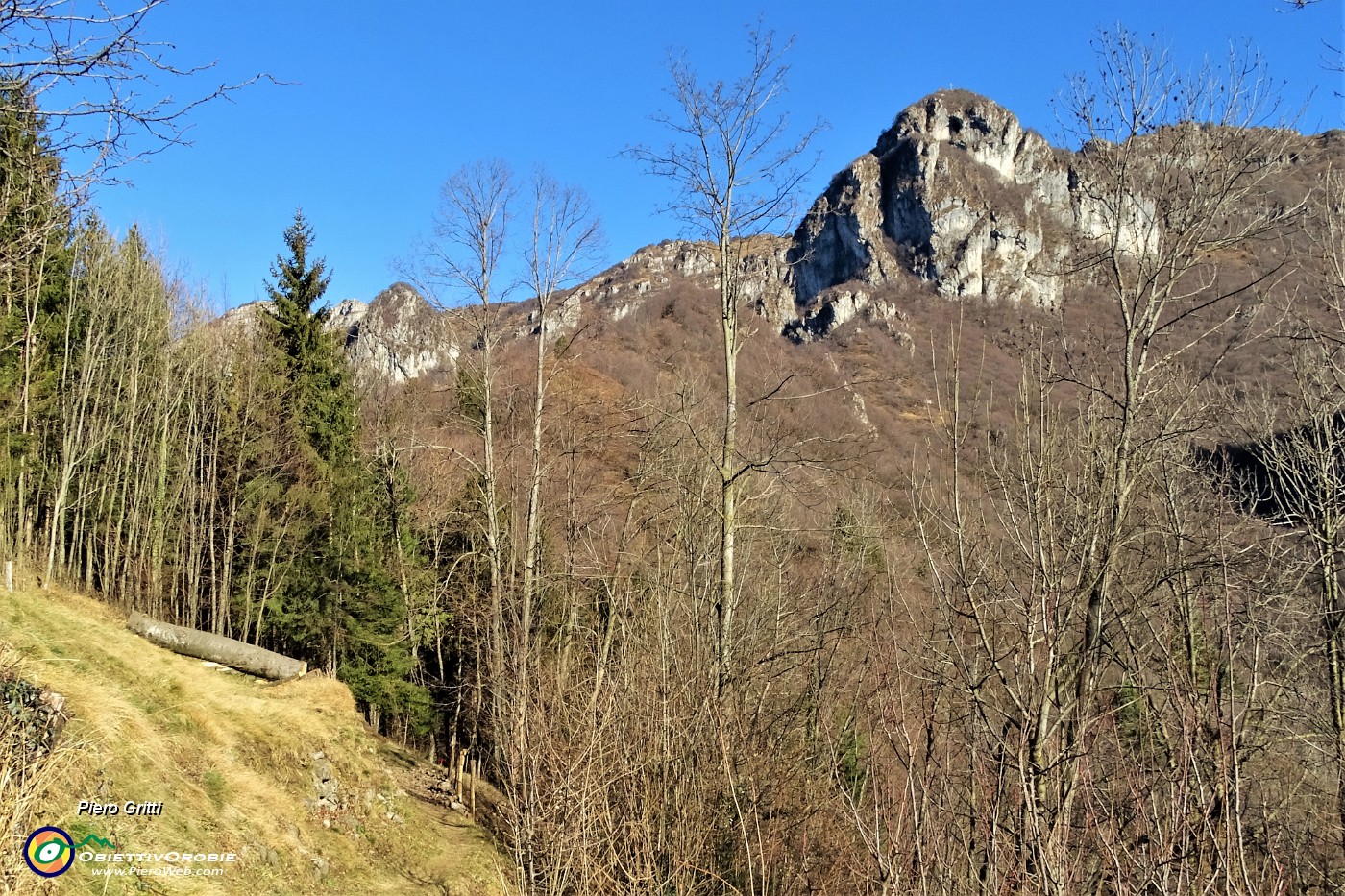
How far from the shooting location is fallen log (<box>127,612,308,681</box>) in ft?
41.2

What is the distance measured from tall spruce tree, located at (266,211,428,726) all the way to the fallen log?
2264 millimetres

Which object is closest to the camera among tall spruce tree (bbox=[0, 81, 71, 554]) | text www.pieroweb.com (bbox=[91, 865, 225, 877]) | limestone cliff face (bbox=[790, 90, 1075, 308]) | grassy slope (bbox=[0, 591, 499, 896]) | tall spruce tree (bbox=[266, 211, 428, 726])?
text www.pieroweb.com (bbox=[91, 865, 225, 877])

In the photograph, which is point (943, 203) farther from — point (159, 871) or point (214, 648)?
point (159, 871)

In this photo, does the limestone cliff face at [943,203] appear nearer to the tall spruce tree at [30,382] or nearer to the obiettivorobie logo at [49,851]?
the tall spruce tree at [30,382]

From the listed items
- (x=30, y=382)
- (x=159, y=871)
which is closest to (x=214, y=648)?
(x=30, y=382)

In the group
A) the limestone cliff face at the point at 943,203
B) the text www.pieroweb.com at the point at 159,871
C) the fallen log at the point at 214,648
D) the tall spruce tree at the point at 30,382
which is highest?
the limestone cliff face at the point at 943,203

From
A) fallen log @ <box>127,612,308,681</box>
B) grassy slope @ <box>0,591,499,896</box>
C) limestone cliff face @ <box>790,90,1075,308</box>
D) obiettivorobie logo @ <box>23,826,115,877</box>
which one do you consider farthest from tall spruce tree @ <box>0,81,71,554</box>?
limestone cliff face @ <box>790,90,1075,308</box>

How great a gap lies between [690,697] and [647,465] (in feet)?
18.3

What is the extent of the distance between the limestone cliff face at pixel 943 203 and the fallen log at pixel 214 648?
97.3 m

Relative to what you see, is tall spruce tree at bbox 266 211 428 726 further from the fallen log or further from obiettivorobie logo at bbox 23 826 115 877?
obiettivorobie logo at bbox 23 826 115 877

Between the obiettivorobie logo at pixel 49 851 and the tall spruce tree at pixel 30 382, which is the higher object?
the tall spruce tree at pixel 30 382

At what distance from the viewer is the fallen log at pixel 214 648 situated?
12.6 meters

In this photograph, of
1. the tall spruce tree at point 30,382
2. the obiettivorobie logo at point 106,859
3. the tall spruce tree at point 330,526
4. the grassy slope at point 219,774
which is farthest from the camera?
the tall spruce tree at point 330,526

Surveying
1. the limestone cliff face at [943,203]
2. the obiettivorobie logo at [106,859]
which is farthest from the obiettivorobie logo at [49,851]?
the limestone cliff face at [943,203]
